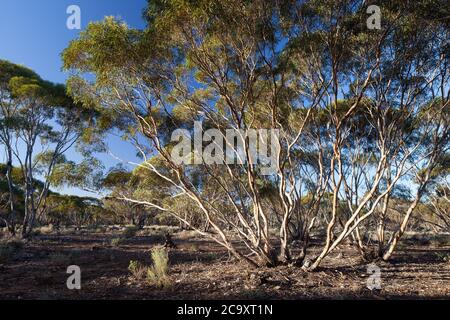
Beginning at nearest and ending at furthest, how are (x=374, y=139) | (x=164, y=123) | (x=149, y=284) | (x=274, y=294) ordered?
(x=274, y=294)
(x=149, y=284)
(x=164, y=123)
(x=374, y=139)

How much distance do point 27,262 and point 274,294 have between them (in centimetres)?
820

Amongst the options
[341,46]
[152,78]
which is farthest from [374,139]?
[152,78]

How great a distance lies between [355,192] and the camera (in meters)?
14.0

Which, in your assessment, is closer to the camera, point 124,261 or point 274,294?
point 274,294

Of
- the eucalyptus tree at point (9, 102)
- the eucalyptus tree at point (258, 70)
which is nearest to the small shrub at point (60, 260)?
the eucalyptus tree at point (258, 70)

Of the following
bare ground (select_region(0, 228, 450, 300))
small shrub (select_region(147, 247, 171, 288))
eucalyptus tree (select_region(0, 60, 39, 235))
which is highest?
eucalyptus tree (select_region(0, 60, 39, 235))

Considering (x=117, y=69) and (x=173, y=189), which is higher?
(x=117, y=69)
